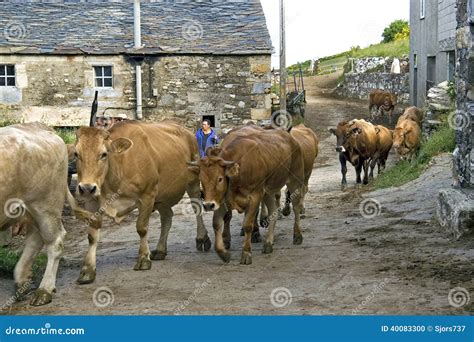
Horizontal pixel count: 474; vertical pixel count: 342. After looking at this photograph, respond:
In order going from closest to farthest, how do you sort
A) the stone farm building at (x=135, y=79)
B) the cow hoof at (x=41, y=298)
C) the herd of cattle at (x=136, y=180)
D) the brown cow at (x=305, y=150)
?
the cow hoof at (x=41, y=298)
the herd of cattle at (x=136, y=180)
the brown cow at (x=305, y=150)
the stone farm building at (x=135, y=79)

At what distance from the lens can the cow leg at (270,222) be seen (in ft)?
36.3

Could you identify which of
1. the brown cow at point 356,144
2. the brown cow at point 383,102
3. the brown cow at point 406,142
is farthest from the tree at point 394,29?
the brown cow at point 356,144

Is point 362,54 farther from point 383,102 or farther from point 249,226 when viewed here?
point 249,226

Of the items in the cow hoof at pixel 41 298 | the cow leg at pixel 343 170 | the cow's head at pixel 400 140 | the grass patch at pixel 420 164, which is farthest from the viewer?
the cow's head at pixel 400 140

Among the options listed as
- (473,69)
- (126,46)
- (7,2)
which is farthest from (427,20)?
(473,69)

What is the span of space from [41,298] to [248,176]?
10.6 ft

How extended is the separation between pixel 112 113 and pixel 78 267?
17.3m

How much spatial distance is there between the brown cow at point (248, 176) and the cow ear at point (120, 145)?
2.74 feet

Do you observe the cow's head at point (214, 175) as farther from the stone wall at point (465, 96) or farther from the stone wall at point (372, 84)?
the stone wall at point (372, 84)

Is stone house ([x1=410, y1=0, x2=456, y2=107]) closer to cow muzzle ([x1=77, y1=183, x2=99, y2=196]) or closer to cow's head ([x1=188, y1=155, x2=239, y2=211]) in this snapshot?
cow's head ([x1=188, y1=155, x2=239, y2=211])

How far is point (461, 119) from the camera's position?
38.6 ft

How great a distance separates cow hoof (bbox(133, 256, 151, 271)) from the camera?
396 inches

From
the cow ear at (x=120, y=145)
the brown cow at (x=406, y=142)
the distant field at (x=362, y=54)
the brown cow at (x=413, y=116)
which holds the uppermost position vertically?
the distant field at (x=362, y=54)

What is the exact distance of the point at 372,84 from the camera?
136ft
